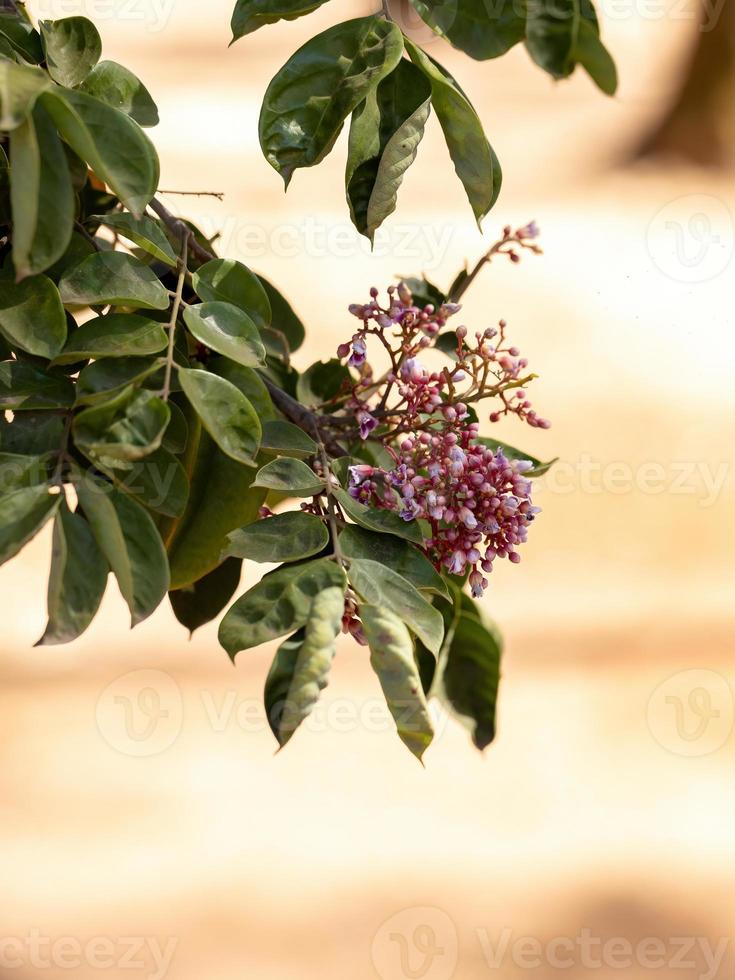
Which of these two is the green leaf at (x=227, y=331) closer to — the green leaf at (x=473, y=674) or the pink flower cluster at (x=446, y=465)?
the pink flower cluster at (x=446, y=465)

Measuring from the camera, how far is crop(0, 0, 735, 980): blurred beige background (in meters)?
0.98

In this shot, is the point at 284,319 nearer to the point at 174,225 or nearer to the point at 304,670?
the point at 174,225

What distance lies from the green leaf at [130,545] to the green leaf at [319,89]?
12 centimetres

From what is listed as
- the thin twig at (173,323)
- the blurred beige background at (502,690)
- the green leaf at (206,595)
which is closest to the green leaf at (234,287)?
the thin twig at (173,323)

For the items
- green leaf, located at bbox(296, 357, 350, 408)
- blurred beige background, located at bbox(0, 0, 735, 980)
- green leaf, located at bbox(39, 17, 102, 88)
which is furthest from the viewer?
blurred beige background, located at bbox(0, 0, 735, 980)

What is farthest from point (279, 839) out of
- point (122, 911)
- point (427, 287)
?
point (427, 287)

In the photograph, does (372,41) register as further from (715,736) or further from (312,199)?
(312,199)

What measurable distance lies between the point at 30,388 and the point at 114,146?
9 centimetres

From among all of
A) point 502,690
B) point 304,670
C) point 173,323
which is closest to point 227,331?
point 173,323

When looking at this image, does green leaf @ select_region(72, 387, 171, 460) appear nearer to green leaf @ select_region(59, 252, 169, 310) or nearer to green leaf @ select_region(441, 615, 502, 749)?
green leaf @ select_region(59, 252, 169, 310)

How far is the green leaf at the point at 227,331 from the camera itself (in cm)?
37

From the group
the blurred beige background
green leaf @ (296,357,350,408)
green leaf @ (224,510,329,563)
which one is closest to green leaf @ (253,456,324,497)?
green leaf @ (224,510,329,563)

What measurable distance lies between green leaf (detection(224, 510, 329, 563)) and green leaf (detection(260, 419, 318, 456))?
3cm

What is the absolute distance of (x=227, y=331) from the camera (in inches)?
15.0
